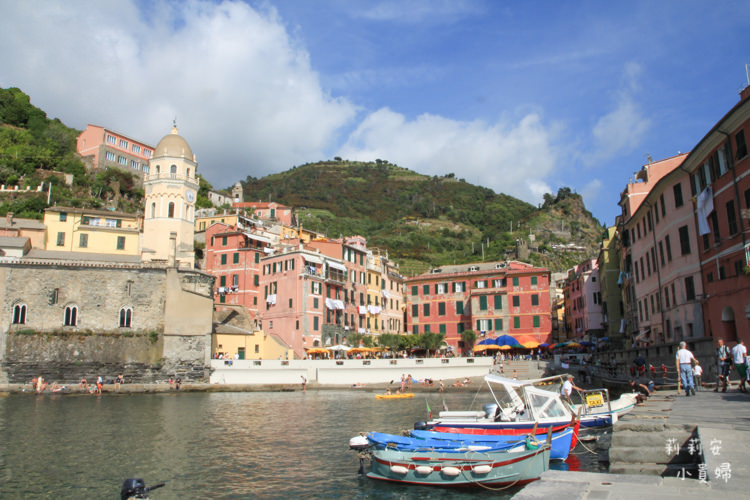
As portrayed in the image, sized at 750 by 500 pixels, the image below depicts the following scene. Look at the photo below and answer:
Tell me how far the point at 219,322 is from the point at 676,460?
49.5 meters

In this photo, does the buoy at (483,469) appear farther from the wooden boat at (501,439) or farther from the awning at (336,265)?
the awning at (336,265)

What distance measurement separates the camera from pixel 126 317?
4794 centimetres

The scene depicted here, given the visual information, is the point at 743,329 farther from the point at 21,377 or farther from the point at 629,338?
the point at 21,377

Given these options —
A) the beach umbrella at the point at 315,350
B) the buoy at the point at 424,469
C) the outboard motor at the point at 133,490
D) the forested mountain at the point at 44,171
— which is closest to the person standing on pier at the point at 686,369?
the buoy at the point at 424,469

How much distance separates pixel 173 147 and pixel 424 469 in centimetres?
5097

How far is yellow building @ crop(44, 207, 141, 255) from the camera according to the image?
5992 cm

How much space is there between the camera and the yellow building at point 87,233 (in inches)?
2359

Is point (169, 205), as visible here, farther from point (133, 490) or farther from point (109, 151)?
point (133, 490)

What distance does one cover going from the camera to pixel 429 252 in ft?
408

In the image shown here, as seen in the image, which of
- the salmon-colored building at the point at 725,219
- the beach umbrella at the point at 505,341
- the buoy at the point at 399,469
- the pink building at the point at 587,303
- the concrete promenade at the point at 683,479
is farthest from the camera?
the pink building at the point at 587,303

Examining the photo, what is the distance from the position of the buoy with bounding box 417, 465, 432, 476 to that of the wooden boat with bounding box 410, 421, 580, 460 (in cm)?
100

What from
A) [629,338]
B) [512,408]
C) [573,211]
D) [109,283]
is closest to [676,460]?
[512,408]

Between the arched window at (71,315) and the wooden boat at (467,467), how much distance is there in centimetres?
4058

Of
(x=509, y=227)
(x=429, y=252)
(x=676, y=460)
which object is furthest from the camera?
(x=509, y=227)
